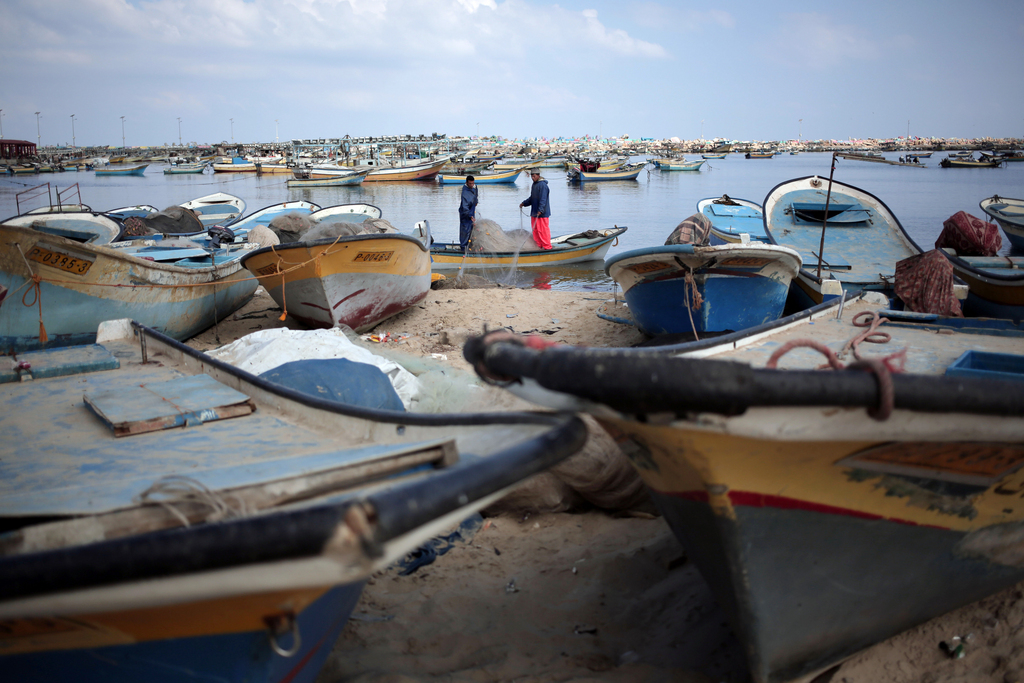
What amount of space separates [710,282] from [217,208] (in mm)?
16355

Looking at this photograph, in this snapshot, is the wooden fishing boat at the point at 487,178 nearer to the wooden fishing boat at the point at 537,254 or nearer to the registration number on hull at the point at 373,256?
the wooden fishing boat at the point at 537,254

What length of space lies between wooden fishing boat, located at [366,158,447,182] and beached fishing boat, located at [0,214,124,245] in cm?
3636

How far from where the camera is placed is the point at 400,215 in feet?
89.5

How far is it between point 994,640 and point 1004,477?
86 centimetres

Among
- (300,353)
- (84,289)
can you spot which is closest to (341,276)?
(300,353)

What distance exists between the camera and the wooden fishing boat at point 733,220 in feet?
36.7

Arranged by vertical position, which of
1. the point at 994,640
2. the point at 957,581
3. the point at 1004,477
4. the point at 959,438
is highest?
the point at 959,438

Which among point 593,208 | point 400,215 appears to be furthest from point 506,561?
point 593,208

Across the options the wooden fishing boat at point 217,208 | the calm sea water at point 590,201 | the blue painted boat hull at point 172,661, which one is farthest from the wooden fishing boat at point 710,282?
the wooden fishing boat at point 217,208

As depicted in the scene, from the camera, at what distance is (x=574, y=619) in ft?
11.7

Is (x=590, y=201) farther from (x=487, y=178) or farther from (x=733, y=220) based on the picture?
(x=733, y=220)

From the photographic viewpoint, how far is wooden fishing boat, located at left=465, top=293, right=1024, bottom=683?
1.95m

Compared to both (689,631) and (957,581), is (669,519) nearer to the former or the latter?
(689,631)

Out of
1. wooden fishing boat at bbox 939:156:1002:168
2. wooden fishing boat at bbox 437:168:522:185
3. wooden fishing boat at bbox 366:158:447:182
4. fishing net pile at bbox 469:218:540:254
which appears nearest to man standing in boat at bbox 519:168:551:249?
fishing net pile at bbox 469:218:540:254
